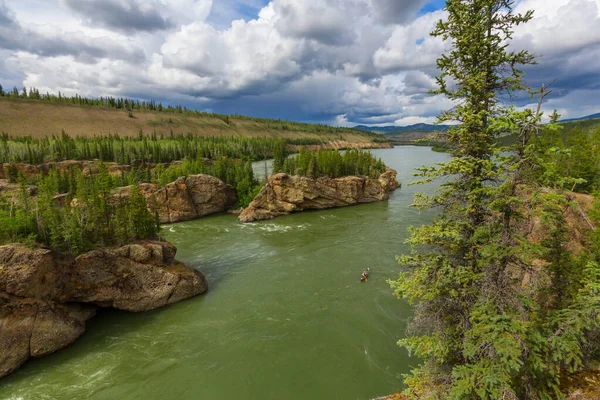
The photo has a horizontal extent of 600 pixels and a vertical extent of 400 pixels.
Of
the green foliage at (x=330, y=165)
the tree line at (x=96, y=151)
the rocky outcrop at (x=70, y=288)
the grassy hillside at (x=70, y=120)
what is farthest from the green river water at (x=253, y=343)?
the grassy hillside at (x=70, y=120)

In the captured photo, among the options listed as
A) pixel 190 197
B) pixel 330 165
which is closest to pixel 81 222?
pixel 190 197

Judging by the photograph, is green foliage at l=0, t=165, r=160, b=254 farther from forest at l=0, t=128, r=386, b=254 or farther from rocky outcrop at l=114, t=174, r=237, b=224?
rocky outcrop at l=114, t=174, r=237, b=224

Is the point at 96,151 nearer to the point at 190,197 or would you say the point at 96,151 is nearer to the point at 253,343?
the point at 190,197

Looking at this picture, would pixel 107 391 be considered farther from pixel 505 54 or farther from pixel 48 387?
pixel 505 54

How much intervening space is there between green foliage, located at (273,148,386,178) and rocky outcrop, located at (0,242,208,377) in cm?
4153

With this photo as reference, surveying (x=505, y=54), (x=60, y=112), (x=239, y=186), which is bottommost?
(x=239, y=186)

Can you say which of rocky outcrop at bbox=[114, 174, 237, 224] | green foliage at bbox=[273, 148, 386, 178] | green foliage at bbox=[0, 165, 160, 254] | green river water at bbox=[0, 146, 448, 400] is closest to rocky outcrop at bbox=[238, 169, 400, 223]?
green foliage at bbox=[273, 148, 386, 178]

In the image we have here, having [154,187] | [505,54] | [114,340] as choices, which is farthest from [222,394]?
[154,187]

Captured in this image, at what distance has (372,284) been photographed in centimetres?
2659

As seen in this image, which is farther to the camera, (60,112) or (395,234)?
(60,112)

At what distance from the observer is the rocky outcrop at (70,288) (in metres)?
18.0

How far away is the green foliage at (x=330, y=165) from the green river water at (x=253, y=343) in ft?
109

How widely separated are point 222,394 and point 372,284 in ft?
51.0

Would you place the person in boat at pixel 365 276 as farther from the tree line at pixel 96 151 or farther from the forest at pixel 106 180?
the tree line at pixel 96 151
